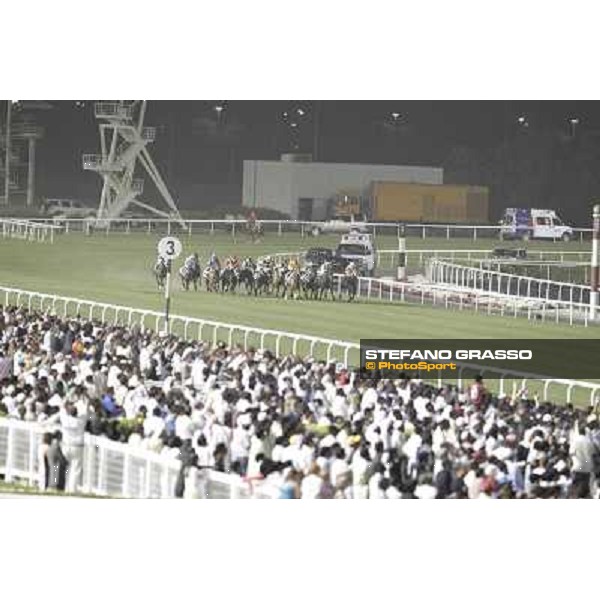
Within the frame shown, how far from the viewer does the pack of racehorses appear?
56.7ft

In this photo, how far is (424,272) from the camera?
1750cm

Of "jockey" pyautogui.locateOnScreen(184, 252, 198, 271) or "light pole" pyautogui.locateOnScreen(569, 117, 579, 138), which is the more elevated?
"light pole" pyautogui.locateOnScreen(569, 117, 579, 138)

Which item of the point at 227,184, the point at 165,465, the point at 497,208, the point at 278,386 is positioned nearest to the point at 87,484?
the point at 165,465

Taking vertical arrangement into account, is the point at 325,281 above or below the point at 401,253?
below

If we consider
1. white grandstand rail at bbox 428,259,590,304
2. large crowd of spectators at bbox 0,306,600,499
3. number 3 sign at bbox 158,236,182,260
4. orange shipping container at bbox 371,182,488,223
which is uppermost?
orange shipping container at bbox 371,182,488,223

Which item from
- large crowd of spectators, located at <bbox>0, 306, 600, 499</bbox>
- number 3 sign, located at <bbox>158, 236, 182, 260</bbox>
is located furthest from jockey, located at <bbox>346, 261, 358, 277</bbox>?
number 3 sign, located at <bbox>158, 236, 182, 260</bbox>

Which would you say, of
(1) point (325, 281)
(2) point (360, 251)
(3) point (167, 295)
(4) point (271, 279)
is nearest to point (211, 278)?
(3) point (167, 295)

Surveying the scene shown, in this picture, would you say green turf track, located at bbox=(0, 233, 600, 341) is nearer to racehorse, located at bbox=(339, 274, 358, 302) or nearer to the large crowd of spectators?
racehorse, located at bbox=(339, 274, 358, 302)

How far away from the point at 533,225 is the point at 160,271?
3169 millimetres

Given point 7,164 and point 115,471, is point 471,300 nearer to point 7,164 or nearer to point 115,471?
point 115,471

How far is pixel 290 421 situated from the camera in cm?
1625

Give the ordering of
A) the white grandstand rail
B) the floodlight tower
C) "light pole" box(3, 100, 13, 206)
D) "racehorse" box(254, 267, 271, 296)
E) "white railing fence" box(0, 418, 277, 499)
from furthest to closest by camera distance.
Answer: "racehorse" box(254, 267, 271, 296)
the white grandstand rail
"light pole" box(3, 100, 13, 206)
the floodlight tower
"white railing fence" box(0, 418, 277, 499)

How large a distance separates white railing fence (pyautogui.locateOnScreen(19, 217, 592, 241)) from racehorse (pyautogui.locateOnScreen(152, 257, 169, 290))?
0.26 metres

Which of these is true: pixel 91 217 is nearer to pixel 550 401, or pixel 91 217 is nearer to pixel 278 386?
pixel 278 386
